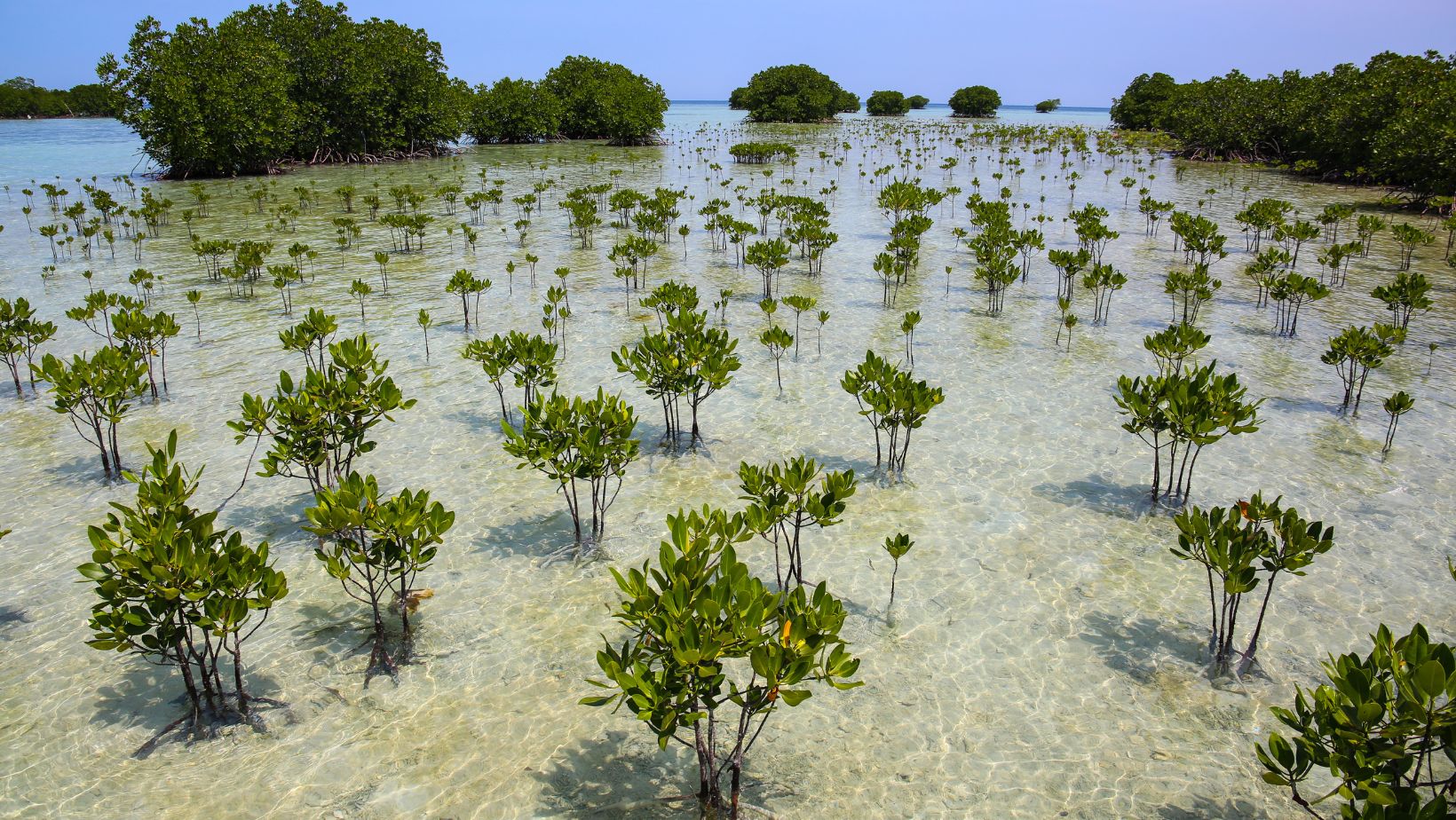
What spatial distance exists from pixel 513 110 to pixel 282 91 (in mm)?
22090

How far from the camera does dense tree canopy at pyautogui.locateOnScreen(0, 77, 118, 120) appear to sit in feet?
296

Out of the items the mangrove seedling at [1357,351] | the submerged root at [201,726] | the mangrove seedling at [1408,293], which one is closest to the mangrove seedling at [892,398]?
the submerged root at [201,726]

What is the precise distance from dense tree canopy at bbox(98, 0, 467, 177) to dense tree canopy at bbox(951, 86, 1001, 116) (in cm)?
6955

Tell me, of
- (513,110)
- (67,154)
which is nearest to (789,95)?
(513,110)

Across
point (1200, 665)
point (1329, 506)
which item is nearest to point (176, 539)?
point (1200, 665)

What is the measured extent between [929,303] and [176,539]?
48.3ft

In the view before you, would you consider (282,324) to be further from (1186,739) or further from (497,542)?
(1186,739)

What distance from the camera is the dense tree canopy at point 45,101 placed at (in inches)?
3556

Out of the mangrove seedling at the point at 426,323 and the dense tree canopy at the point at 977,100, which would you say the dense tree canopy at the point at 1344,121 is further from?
the dense tree canopy at the point at 977,100

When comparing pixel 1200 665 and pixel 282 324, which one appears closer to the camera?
pixel 1200 665

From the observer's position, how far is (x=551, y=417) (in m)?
7.18

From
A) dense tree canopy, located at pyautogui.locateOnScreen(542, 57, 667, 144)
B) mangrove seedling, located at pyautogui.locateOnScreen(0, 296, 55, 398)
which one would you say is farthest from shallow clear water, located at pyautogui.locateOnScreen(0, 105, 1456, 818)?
dense tree canopy, located at pyautogui.locateOnScreen(542, 57, 667, 144)

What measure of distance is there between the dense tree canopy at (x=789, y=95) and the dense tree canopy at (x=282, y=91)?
39560mm

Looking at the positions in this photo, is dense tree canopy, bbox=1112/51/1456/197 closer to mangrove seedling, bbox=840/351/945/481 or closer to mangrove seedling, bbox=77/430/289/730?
mangrove seedling, bbox=840/351/945/481
